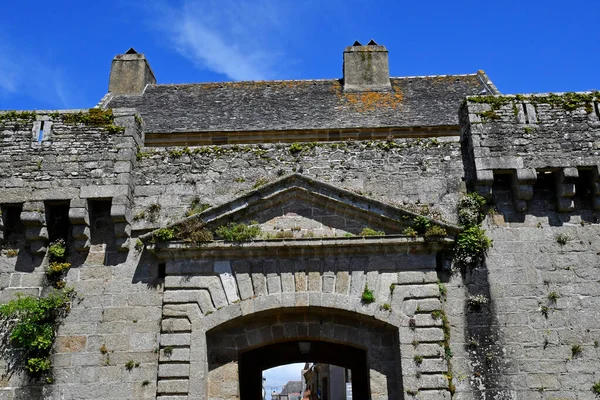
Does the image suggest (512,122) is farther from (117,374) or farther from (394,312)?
(117,374)

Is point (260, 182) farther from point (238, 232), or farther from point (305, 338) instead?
point (305, 338)

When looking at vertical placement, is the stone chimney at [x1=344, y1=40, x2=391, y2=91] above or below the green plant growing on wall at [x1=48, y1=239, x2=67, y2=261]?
above

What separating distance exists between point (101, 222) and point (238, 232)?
6.66ft

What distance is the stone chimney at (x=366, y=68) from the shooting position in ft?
47.0

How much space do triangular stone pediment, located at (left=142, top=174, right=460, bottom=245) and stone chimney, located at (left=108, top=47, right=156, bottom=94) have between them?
8044 millimetres

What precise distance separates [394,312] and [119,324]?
3600mm

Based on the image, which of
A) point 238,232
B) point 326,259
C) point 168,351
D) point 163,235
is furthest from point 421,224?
point 168,351

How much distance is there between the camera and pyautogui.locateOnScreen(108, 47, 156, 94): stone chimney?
14656 millimetres

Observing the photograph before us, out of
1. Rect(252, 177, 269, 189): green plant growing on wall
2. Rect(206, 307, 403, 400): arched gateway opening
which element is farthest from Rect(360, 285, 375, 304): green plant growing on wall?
Rect(252, 177, 269, 189): green plant growing on wall

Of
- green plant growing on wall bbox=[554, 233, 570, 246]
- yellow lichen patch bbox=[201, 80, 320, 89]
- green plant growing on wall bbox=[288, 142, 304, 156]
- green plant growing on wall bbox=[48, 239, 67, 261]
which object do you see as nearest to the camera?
green plant growing on wall bbox=[554, 233, 570, 246]

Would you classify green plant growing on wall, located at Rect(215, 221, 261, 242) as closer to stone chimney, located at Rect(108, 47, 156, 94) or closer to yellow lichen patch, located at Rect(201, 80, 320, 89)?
yellow lichen patch, located at Rect(201, 80, 320, 89)

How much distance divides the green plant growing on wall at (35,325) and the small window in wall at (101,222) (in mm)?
894

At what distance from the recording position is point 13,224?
26.8 ft

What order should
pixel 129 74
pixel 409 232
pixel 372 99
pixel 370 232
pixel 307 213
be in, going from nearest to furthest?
pixel 409 232 < pixel 370 232 < pixel 307 213 < pixel 372 99 < pixel 129 74
